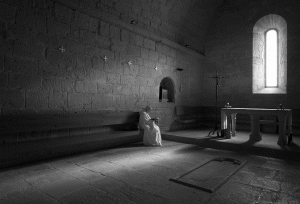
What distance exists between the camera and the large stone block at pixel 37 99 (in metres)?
4.48

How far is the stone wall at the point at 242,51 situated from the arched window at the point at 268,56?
0.24 metres

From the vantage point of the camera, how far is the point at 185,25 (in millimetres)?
8961

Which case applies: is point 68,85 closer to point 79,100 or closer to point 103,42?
point 79,100

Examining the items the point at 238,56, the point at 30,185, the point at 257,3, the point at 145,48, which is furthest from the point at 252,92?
the point at 30,185

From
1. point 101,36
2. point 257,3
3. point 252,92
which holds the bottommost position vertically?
point 252,92

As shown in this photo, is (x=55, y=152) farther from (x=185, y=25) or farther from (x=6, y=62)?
(x=185, y=25)

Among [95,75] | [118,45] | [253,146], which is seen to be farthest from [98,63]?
[253,146]

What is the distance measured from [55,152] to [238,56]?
8451mm

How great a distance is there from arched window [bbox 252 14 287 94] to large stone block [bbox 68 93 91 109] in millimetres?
7189

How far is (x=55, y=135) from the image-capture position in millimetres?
5012

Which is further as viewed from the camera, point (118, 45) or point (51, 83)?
point (118, 45)

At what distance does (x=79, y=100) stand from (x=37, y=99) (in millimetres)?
1043

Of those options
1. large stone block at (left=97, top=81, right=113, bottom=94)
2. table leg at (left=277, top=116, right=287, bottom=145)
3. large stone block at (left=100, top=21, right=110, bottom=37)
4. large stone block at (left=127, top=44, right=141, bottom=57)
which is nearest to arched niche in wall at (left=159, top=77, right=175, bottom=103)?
large stone block at (left=127, top=44, right=141, bottom=57)

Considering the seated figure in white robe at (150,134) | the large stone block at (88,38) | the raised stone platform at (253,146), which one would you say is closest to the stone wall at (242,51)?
the raised stone platform at (253,146)
